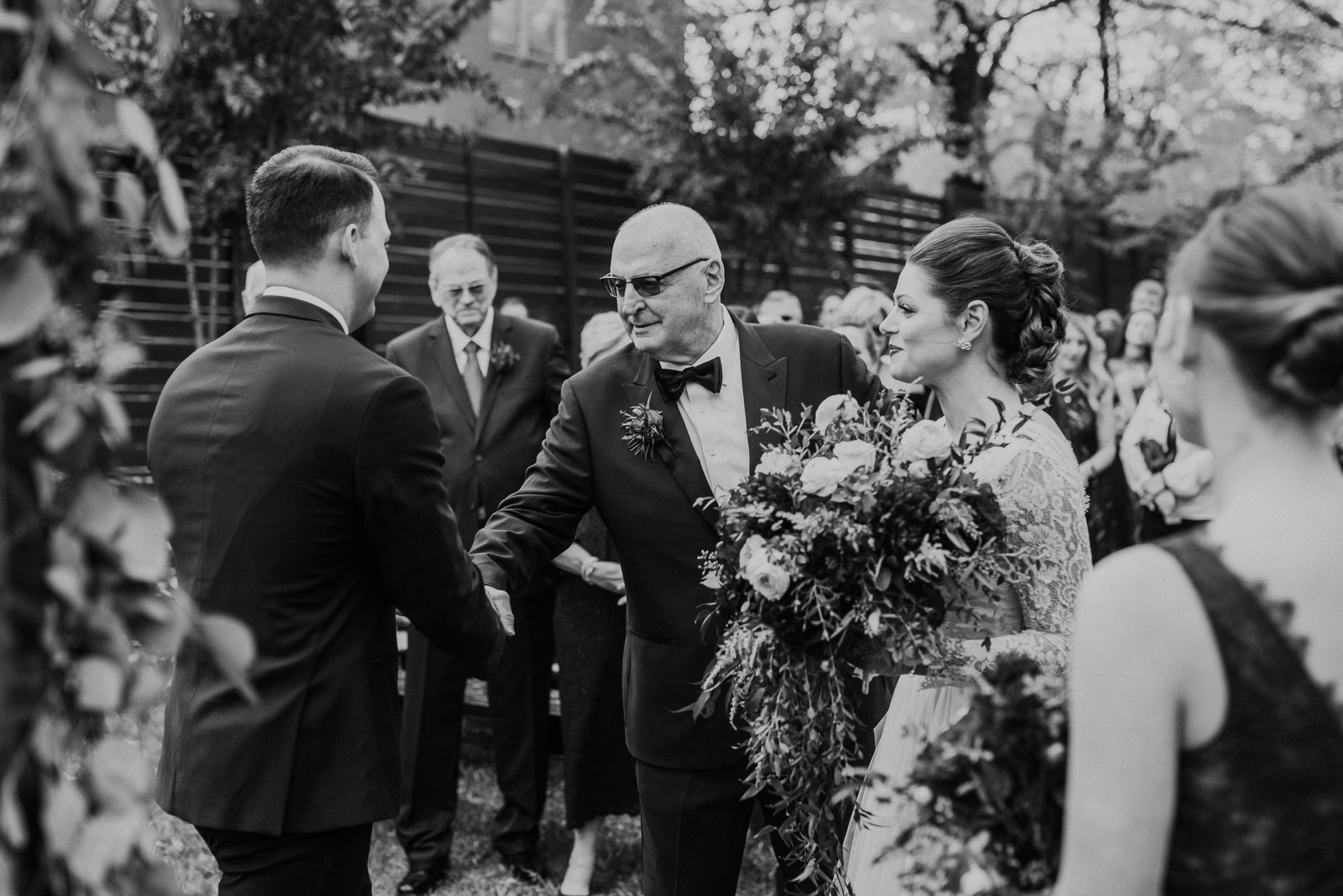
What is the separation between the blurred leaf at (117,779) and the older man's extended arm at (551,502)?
2.54 meters

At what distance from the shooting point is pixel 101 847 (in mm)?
1521

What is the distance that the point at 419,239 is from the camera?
12531mm

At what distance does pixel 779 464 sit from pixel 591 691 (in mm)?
3082

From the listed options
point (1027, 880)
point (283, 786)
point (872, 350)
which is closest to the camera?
point (1027, 880)

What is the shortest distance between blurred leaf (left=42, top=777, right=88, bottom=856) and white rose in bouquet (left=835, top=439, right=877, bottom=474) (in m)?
2.05

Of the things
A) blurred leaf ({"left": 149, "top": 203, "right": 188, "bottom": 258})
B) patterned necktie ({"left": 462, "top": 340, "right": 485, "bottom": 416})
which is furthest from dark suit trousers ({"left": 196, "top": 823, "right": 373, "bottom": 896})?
patterned necktie ({"left": 462, "top": 340, "right": 485, "bottom": 416})

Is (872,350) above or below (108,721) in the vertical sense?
above

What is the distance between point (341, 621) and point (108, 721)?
1432 millimetres

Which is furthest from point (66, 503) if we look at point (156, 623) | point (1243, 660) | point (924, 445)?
point (924, 445)

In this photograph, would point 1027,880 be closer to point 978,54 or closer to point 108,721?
point 108,721

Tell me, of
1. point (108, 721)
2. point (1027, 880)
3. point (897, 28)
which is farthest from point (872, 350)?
point (897, 28)

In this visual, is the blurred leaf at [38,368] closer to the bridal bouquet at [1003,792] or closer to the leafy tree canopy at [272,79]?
the bridal bouquet at [1003,792]

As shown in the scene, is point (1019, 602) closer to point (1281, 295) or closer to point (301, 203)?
point (1281, 295)

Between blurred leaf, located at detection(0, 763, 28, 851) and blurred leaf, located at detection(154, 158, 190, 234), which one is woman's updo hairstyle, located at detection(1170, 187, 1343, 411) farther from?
blurred leaf, located at detection(0, 763, 28, 851)
